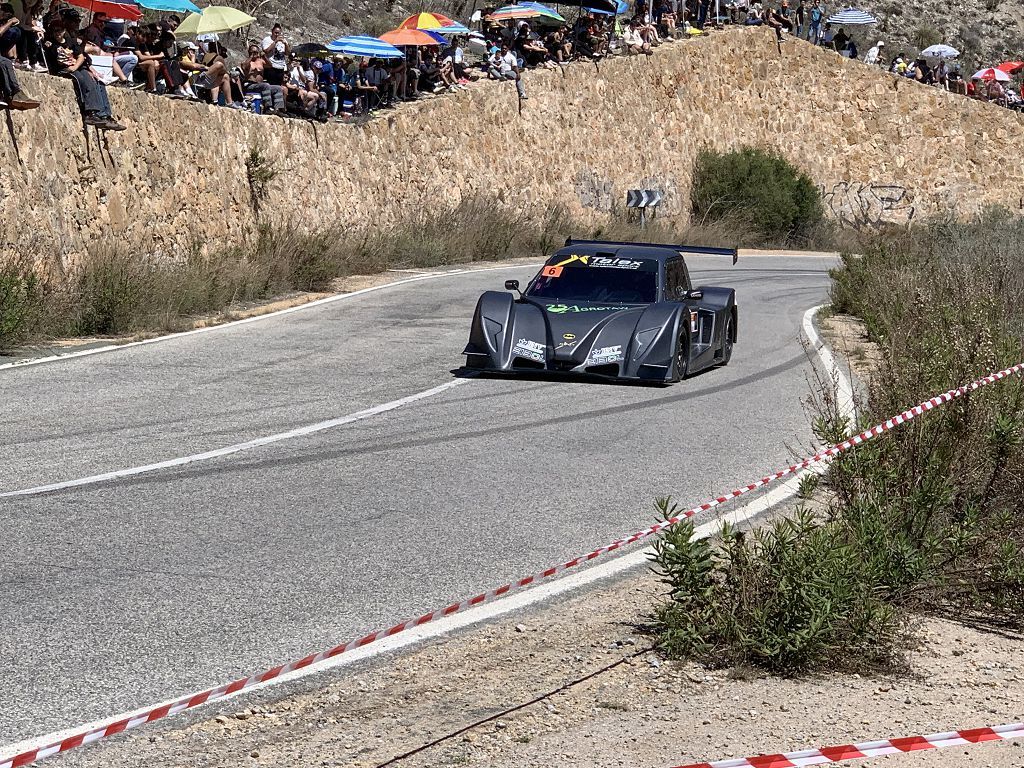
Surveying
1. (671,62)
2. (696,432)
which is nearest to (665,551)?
(696,432)

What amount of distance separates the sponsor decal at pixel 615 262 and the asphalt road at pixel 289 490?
1435mm

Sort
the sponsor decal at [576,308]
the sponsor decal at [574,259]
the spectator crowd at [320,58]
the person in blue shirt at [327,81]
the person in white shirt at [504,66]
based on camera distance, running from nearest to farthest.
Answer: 1. the sponsor decal at [576,308]
2. the sponsor decal at [574,259]
3. the spectator crowd at [320,58]
4. the person in blue shirt at [327,81]
5. the person in white shirt at [504,66]

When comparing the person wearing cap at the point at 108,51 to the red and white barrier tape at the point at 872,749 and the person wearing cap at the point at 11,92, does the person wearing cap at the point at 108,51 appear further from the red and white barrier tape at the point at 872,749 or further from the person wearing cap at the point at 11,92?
the red and white barrier tape at the point at 872,749

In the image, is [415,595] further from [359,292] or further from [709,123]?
[709,123]

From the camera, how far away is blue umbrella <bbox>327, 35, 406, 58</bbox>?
95.8 feet

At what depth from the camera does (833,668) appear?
5996mm

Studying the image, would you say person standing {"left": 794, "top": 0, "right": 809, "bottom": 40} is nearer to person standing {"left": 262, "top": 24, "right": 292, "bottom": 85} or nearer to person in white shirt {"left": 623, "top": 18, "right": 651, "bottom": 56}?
person in white shirt {"left": 623, "top": 18, "right": 651, "bottom": 56}

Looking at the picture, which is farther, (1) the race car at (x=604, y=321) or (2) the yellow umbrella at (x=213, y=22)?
(2) the yellow umbrella at (x=213, y=22)

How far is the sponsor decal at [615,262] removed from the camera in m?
15.3

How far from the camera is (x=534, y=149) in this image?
40406mm

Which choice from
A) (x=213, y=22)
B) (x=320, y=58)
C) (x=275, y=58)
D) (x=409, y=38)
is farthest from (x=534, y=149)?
(x=213, y=22)

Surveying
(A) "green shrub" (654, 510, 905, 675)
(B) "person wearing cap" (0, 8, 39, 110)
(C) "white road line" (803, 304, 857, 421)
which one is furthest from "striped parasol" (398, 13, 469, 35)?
(A) "green shrub" (654, 510, 905, 675)

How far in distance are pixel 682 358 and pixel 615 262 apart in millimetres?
1450

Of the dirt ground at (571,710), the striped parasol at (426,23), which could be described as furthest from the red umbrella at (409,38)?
the dirt ground at (571,710)
